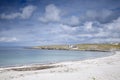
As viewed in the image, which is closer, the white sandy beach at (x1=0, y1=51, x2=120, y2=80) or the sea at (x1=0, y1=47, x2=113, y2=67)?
the white sandy beach at (x1=0, y1=51, x2=120, y2=80)

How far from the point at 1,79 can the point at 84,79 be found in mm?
8597

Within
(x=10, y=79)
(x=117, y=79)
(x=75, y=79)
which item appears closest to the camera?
(x=117, y=79)

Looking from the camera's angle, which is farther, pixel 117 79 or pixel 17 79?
pixel 17 79

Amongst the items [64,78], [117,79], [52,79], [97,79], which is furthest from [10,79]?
[117,79]

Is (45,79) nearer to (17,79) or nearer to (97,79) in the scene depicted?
(17,79)

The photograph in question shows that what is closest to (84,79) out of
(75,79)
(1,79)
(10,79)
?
(75,79)

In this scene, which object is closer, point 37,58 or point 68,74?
point 68,74

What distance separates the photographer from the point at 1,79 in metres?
18.2

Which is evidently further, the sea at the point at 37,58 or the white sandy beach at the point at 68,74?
the sea at the point at 37,58

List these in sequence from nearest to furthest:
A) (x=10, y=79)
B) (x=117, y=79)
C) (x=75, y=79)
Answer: (x=117, y=79), (x=75, y=79), (x=10, y=79)

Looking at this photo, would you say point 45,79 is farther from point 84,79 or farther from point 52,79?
point 84,79

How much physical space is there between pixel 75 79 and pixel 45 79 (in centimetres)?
286

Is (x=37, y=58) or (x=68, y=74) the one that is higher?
(x=68, y=74)

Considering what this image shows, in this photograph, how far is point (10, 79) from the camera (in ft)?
57.6
